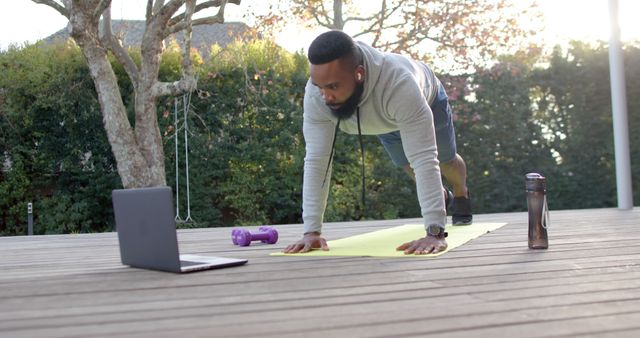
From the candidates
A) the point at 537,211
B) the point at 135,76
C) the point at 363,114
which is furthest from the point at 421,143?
the point at 135,76

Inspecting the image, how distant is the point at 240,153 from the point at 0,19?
119 inches

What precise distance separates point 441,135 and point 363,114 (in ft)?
2.66

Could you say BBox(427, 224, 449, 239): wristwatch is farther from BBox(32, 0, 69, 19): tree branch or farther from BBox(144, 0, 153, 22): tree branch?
BBox(32, 0, 69, 19): tree branch

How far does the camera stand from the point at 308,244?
264 centimetres

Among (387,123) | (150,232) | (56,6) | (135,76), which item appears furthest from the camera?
(56,6)

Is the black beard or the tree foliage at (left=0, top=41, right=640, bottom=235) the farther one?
the tree foliage at (left=0, top=41, right=640, bottom=235)

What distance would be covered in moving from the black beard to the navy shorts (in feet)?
2.57

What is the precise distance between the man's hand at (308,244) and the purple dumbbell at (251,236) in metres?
0.48

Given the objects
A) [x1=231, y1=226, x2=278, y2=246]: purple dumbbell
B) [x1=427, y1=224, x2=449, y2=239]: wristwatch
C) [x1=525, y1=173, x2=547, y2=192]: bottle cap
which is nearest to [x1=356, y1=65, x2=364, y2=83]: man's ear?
[x1=427, y1=224, x2=449, y2=239]: wristwatch

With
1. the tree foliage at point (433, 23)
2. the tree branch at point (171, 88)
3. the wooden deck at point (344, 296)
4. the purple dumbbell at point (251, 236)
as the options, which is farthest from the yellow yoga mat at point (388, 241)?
the tree foliage at point (433, 23)

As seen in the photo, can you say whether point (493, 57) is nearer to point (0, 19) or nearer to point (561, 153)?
point (561, 153)

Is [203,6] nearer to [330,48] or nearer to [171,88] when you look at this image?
[171,88]

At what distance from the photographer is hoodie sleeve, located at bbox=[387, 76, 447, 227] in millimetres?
2467

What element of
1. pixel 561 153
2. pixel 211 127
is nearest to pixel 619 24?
pixel 561 153
